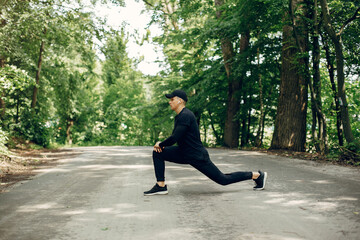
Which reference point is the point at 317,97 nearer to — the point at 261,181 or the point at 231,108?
the point at 261,181

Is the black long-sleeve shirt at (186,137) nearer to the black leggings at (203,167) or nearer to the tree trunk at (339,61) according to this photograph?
the black leggings at (203,167)

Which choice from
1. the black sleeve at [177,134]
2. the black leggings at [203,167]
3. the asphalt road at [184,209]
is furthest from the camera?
the black leggings at [203,167]

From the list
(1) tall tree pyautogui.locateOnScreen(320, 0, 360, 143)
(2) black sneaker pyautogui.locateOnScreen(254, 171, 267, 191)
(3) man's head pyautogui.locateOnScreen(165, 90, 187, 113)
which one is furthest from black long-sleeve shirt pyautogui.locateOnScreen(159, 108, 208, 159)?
(1) tall tree pyautogui.locateOnScreen(320, 0, 360, 143)

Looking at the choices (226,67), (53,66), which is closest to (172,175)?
(226,67)

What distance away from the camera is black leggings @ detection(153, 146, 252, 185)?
5.71 meters

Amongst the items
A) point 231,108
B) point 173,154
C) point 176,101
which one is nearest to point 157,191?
point 173,154

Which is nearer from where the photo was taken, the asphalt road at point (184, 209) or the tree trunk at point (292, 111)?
the asphalt road at point (184, 209)

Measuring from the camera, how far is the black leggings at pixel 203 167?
571 centimetres

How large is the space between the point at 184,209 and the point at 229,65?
15.6 metres

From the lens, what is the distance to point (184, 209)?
191 inches

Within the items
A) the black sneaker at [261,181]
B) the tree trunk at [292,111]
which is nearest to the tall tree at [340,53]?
the tree trunk at [292,111]

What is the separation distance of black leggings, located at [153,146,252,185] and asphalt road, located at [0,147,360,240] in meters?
0.27

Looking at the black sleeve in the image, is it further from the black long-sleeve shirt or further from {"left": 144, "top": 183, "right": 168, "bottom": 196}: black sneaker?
{"left": 144, "top": 183, "right": 168, "bottom": 196}: black sneaker

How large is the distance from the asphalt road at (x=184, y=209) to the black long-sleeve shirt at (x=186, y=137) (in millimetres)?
717
